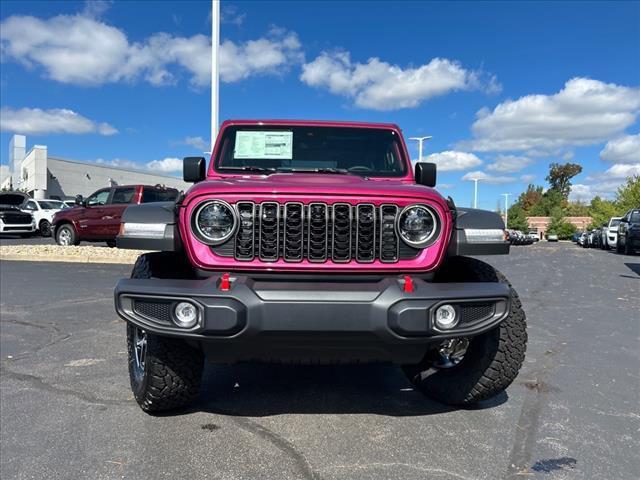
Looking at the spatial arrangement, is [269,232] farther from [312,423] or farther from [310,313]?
[312,423]

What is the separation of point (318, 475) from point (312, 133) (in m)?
2.71

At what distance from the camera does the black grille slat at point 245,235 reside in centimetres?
295

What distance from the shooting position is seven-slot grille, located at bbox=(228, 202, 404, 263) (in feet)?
9.65

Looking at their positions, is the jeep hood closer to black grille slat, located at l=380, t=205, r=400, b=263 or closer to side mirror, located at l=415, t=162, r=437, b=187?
black grille slat, located at l=380, t=205, r=400, b=263

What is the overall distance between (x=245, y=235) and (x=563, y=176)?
101117 millimetres

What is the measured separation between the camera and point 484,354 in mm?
3283

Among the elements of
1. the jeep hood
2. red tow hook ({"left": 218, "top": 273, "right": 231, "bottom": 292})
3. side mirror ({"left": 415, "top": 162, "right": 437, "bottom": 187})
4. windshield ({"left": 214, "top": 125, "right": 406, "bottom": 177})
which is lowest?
red tow hook ({"left": 218, "top": 273, "right": 231, "bottom": 292})

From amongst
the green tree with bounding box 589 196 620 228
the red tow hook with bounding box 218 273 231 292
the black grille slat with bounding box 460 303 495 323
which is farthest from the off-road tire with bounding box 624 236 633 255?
the green tree with bounding box 589 196 620 228

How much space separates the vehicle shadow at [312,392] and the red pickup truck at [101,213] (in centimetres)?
1134

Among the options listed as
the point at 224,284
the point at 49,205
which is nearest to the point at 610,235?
A: the point at 49,205

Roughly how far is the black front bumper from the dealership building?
39788 millimetres

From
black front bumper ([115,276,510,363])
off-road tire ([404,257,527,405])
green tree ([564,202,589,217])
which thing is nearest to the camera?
black front bumper ([115,276,510,363])

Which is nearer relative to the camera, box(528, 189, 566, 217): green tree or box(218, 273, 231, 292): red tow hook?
box(218, 273, 231, 292): red tow hook

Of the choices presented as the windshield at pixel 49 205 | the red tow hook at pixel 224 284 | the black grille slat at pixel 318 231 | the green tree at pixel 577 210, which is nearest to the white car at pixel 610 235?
the windshield at pixel 49 205
